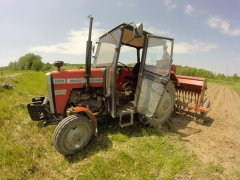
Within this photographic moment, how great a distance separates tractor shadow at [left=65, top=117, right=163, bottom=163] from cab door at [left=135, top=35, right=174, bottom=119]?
416 millimetres

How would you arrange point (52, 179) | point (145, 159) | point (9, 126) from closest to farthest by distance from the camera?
point (52, 179) → point (145, 159) → point (9, 126)

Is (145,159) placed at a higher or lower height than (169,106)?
lower

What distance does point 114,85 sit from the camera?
15.7 ft

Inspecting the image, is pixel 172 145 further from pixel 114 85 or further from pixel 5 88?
pixel 5 88

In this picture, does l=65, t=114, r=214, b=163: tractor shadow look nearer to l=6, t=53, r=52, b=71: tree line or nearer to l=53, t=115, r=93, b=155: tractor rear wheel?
l=53, t=115, r=93, b=155: tractor rear wheel

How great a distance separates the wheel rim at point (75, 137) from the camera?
408cm

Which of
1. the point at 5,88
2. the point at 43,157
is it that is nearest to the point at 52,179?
the point at 43,157

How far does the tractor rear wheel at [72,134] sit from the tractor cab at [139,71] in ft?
2.85

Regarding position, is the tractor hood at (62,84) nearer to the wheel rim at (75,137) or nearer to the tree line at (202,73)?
the wheel rim at (75,137)

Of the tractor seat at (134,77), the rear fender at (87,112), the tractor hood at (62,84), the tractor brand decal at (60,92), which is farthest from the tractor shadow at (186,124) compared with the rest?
the tractor brand decal at (60,92)

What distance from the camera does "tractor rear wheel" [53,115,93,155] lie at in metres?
3.96

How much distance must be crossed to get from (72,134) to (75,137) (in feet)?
0.32

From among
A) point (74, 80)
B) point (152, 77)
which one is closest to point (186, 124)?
point (152, 77)

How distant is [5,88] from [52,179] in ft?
28.5
